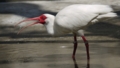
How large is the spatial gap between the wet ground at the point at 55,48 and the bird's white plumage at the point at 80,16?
54cm

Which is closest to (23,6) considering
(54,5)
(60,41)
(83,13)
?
(54,5)

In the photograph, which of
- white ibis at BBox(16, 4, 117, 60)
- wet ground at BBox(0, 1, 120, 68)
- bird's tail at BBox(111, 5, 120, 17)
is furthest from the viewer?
bird's tail at BBox(111, 5, 120, 17)

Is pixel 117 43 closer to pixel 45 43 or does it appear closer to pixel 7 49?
pixel 45 43

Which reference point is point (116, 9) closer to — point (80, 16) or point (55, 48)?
point (55, 48)

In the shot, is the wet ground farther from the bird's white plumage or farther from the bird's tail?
the bird's white plumage

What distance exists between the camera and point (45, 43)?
7.55m

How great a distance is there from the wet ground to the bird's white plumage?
0.54 meters

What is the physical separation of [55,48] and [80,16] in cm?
119

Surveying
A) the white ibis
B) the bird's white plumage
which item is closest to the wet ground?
the white ibis

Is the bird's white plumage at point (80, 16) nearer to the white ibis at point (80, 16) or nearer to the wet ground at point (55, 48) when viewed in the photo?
the white ibis at point (80, 16)

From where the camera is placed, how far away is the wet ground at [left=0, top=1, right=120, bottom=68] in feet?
20.3

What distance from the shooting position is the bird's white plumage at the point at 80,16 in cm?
607

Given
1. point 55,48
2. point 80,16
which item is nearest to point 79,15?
point 80,16

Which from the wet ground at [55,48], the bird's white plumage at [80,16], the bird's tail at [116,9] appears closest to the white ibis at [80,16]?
the bird's white plumage at [80,16]
